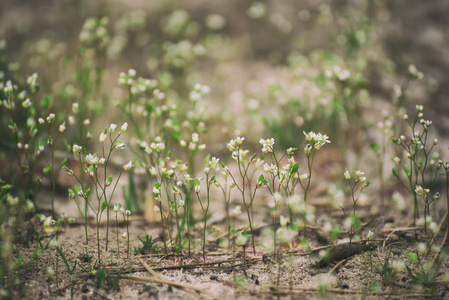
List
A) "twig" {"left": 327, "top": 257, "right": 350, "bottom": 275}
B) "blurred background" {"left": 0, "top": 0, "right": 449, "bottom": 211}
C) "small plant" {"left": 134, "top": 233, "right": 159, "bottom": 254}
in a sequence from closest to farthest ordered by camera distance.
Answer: "twig" {"left": 327, "top": 257, "right": 350, "bottom": 275}, "small plant" {"left": 134, "top": 233, "right": 159, "bottom": 254}, "blurred background" {"left": 0, "top": 0, "right": 449, "bottom": 211}

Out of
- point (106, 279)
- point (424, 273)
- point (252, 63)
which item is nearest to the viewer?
point (424, 273)

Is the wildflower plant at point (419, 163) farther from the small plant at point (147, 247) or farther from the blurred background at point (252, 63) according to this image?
the small plant at point (147, 247)

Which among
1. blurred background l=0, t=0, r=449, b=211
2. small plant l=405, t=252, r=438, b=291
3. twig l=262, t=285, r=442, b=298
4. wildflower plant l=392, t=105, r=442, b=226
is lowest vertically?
twig l=262, t=285, r=442, b=298

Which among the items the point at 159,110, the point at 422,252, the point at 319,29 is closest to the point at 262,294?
the point at 422,252

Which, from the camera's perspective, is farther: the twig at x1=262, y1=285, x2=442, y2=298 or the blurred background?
the blurred background

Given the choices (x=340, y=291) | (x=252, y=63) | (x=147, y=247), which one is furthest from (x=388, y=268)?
(x=252, y=63)

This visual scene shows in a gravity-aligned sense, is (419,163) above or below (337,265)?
above

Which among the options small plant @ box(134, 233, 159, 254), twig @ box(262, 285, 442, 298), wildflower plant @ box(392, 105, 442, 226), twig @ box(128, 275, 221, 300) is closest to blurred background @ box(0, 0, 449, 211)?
wildflower plant @ box(392, 105, 442, 226)

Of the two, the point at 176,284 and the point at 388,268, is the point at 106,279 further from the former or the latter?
the point at 388,268

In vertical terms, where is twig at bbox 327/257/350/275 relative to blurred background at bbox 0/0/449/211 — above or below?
below

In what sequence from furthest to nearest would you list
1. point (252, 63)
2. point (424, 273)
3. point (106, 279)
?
1. point (252, 63)
2. point (106, 279)
3. point (424, 273)

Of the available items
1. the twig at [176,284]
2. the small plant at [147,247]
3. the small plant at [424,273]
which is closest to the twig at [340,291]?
the small plant at [424,273]

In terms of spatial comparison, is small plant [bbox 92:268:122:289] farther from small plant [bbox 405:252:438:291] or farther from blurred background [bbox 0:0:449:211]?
small plant [bbox 405:252:438:291]
